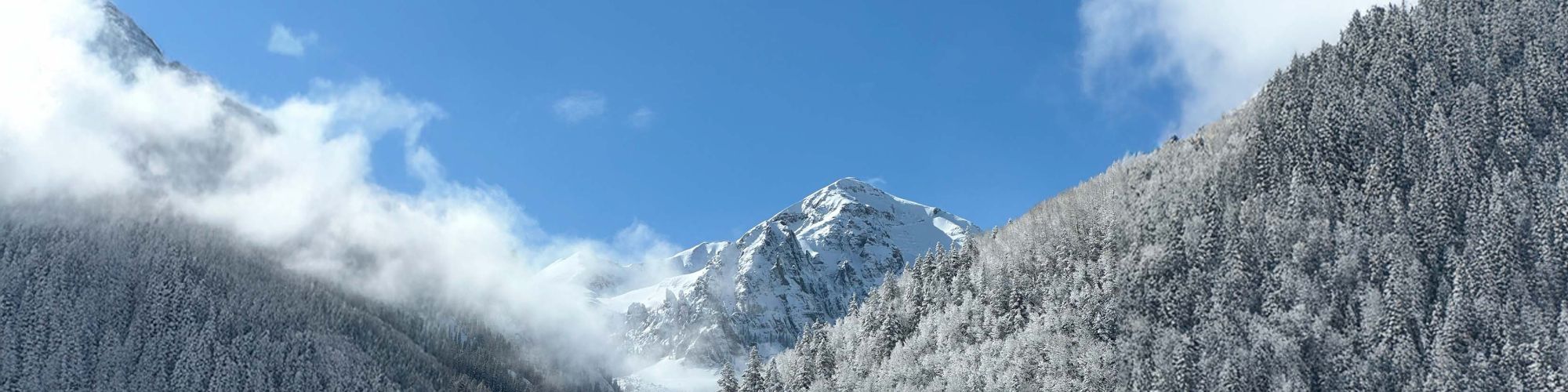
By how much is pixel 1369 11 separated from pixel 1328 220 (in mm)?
55077

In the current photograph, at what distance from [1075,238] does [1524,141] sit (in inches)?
2503

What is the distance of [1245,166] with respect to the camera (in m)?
176

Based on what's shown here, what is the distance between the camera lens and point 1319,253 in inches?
6245

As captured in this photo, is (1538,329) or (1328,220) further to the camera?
(1328,220)

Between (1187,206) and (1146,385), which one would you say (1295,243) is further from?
(1146,385)

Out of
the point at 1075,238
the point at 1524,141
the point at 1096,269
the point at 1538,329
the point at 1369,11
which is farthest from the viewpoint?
the point at 1369,11

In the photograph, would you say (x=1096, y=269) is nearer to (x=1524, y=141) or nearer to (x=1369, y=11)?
(x=1524, y=141)

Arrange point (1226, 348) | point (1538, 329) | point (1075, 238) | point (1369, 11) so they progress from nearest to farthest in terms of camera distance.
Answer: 1. point (1538, 329)
2. point (1226, 348)
3. point (1075, 238)
4. point (1369, 11)

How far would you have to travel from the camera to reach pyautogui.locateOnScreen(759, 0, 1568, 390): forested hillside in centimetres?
14275

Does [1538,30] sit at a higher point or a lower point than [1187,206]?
higher

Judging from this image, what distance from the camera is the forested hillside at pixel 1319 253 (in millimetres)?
142750

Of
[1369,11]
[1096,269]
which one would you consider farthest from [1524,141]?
[1096,269]

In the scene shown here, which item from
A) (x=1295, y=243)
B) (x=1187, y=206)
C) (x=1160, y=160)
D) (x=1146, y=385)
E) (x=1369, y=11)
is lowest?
(x=1146, y=385)

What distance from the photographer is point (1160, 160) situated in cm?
19125
